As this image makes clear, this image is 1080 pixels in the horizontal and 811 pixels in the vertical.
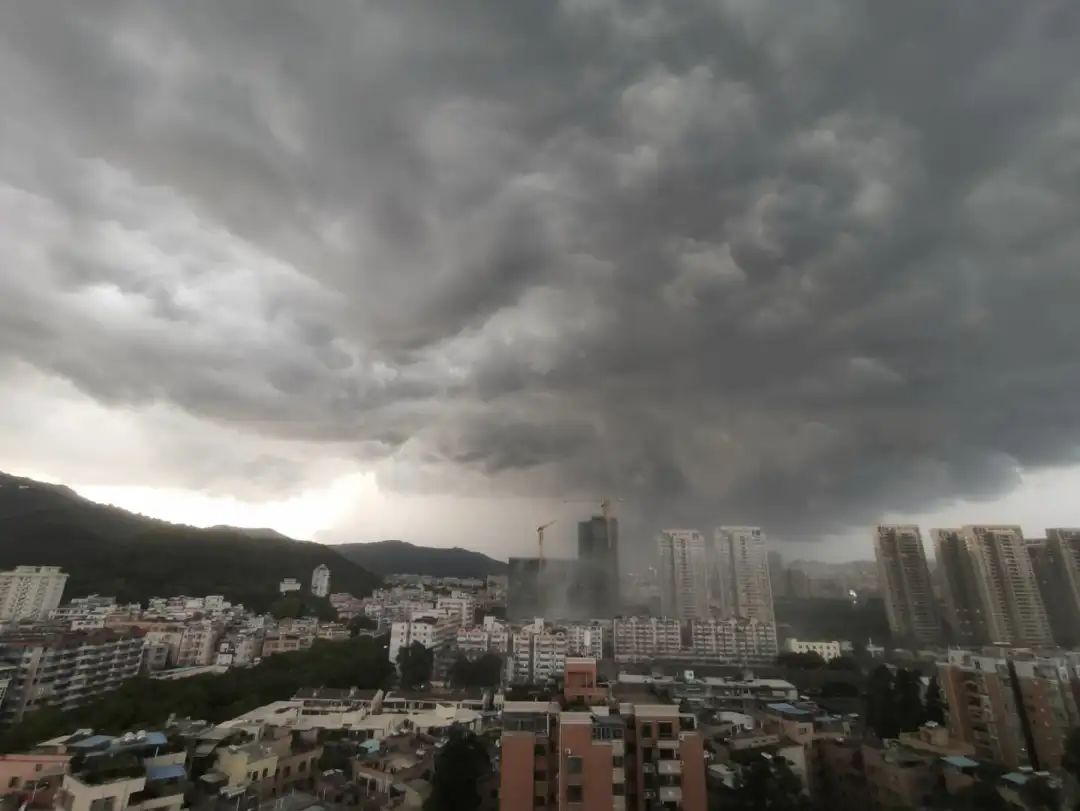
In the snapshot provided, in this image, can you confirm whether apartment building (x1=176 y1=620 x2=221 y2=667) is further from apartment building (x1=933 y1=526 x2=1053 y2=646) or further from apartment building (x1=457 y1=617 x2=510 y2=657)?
apartment building (x1=933 y1=526 x2=1053 y2=646)

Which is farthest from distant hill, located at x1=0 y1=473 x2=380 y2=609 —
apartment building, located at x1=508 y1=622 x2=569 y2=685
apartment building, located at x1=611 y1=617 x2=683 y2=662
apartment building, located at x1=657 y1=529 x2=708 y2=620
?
apartment building, located at x1=657 y1=529 x2=708 y2=620

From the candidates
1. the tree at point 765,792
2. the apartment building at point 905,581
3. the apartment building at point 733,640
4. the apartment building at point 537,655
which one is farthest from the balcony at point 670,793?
the apartment building at point 733,640

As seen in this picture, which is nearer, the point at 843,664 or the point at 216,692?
the point at 216,692

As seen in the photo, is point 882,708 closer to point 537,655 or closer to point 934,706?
point 934,706

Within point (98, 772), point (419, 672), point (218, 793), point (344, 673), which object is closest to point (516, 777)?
point (218, 793)

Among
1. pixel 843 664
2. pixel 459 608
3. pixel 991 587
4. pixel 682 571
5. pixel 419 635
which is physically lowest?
pixel 843 664

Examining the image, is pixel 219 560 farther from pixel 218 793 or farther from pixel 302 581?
pixel 218 793

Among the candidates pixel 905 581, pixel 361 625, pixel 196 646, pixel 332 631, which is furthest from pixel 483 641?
pixel 905 581
